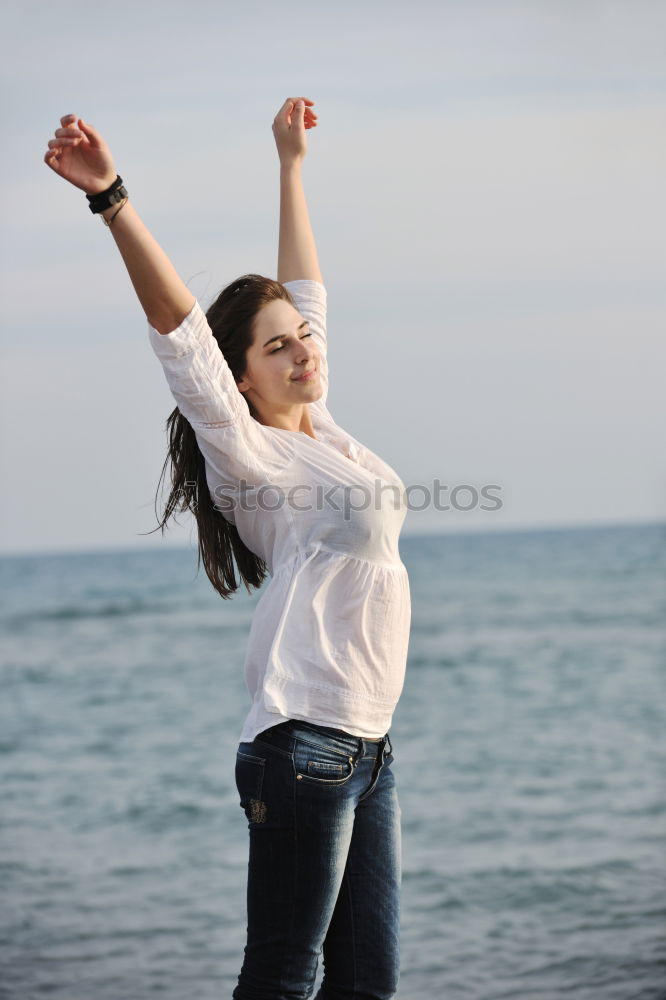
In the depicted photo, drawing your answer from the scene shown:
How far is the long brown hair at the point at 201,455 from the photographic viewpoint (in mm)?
1852

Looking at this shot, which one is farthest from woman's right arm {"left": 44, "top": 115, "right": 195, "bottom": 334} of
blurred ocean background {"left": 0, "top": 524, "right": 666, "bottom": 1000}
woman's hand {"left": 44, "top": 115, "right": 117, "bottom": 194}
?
blurred ocean background {"left": 0, "top": 524, "right": 666, "bottom": 1000}

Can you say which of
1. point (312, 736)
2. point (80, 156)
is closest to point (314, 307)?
point (80, 156)

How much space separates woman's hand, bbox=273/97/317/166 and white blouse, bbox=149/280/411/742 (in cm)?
70

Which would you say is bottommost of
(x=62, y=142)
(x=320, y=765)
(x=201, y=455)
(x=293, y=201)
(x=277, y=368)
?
(x=320, y=765)

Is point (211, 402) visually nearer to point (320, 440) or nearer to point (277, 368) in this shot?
point (277, 368)

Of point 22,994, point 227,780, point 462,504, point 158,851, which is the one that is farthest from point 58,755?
point 462,504

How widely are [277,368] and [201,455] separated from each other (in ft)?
0.64

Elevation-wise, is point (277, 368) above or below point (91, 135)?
below

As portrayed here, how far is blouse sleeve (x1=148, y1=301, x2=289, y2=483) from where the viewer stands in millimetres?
1604

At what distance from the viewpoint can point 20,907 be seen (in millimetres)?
4723

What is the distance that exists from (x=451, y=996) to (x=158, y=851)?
2.59 m

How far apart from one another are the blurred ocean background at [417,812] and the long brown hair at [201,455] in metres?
2.37

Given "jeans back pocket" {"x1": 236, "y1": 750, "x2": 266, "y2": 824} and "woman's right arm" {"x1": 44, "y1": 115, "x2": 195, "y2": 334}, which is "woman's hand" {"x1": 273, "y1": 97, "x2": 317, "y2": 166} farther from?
"jeans back pocket" {"x1": 236, "y1": 750, "x2": 266, "y2": 824}

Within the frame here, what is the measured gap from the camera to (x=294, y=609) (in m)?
1.71
